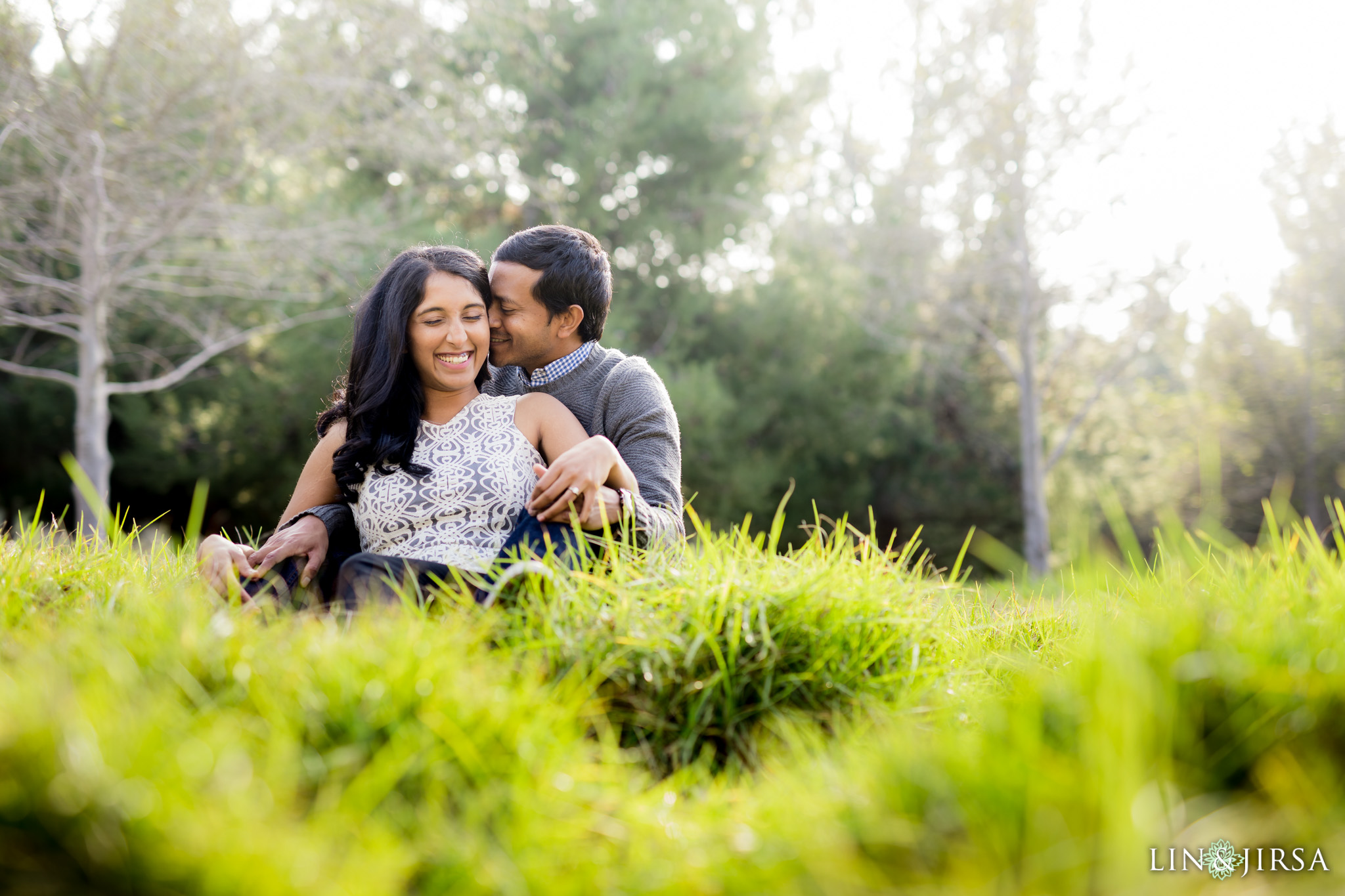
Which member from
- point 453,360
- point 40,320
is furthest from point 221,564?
point 40,320

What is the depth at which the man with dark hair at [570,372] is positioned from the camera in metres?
2.76

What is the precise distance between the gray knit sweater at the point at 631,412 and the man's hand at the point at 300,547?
2.65 feet

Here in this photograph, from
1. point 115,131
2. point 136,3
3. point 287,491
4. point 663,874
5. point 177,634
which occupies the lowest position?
point 287,491

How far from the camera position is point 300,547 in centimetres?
266

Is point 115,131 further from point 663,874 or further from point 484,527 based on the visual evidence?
point 663,874

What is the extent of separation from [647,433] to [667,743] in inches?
49.7

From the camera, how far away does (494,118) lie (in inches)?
435

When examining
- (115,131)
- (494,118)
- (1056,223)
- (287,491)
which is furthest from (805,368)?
(115,131)

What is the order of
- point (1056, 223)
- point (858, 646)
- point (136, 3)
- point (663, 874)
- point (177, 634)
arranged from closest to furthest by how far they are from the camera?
point (663, 874), point (177, 634), point (858, 646), point (136, 3), point (1056, 223)

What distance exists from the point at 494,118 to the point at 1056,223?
24.0ft

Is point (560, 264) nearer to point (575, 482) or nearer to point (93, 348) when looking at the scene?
point (575, 482)

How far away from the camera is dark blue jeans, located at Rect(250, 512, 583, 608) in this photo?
2.35 meters

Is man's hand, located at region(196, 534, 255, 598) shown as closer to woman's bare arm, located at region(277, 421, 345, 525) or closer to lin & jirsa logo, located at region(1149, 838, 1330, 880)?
woman's bare arm, located at region(277, 421, 345, 525)

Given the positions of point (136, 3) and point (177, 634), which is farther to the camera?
point (136, 3)
